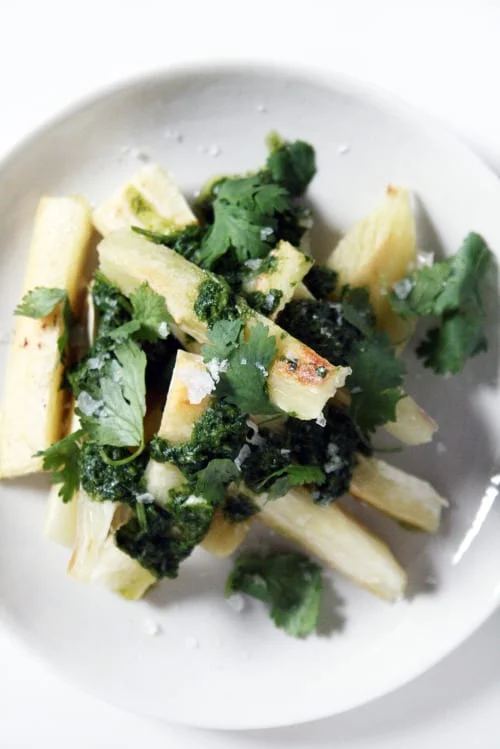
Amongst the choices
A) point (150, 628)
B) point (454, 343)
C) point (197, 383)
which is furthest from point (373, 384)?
point (150, 628)

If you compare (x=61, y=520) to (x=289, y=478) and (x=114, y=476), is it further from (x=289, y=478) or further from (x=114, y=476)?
(x=289, y=478)

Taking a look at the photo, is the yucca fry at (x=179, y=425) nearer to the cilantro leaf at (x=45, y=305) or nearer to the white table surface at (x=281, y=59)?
the cilantro leaf at (x=45, y=305)

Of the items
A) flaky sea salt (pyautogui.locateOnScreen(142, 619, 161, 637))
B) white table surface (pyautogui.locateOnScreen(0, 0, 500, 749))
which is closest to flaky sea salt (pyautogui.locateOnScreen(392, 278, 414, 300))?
white table surface (pyautogui.locateOnScreen(0, 0, 500, 749))

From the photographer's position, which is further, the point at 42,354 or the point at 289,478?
the point at 42,354

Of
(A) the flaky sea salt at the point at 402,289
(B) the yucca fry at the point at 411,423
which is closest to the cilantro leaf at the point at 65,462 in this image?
(B) the yucca fry at the point at 411,423

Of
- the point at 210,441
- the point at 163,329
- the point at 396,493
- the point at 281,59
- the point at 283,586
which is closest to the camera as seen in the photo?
the point at 210,441

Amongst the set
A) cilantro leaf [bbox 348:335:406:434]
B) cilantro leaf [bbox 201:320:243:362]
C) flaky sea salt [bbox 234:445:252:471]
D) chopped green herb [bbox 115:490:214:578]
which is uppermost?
cilantro leaf [bbox 201:320:243:362]

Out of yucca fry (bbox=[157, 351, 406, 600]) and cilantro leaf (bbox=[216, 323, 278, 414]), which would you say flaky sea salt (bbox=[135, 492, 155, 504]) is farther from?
cilantro leaf (bbox=[216, 323, 278, 414])
